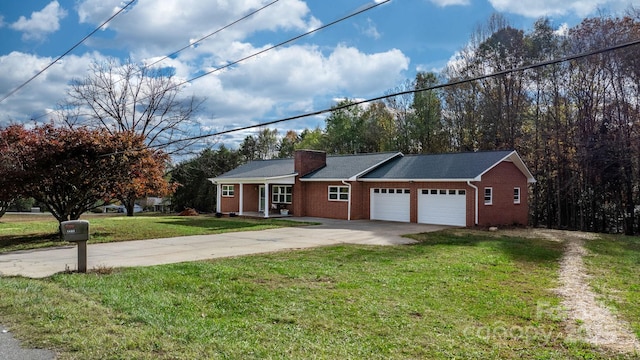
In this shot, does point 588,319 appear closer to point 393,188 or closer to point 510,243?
point 510,243

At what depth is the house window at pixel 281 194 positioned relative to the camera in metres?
27.2

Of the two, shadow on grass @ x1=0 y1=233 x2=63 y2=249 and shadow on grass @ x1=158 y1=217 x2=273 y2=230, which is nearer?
shadow on grass @ x1=0 y1=233 x2=63 y2=249

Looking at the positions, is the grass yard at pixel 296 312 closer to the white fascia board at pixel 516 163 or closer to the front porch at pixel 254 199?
the white fascia board at pixel 516 163

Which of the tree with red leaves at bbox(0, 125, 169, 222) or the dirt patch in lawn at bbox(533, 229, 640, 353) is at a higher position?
the tree with red leaves at bbox(0, 125, 169, 222)

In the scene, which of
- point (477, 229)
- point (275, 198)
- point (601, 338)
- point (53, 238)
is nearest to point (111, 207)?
point (275, 198)

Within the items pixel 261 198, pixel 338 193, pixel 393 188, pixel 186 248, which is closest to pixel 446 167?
pixel 393 188

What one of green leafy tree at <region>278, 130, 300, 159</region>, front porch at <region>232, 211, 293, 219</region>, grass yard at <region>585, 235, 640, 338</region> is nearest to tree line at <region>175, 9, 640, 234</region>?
grass yard at <region>585, 235, 640, 338</region>

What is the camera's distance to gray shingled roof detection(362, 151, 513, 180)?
20609mm

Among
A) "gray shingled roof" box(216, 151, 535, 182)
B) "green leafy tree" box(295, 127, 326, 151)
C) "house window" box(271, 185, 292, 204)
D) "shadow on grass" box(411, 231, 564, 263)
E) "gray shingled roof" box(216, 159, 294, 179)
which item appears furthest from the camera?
"green leafy tree" box(295, 127, 326, 151)

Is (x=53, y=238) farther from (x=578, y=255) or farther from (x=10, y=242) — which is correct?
(x=578, y=255)

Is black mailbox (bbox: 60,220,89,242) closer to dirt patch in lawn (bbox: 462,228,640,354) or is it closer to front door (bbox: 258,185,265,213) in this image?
dirt patch in lawn (bbox: 462,228,640,354)

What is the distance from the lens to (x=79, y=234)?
8.46 metres

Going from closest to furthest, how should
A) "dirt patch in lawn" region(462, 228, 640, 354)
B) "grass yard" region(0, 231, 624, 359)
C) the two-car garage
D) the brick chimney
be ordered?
1. "grass yard" region(0, 231, 624, 359)
2. "dirt patch in lawn" region(462, 228, 640, 354)
3. the two-car garage
4. the brick chimney

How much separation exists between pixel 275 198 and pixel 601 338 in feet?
78.2
